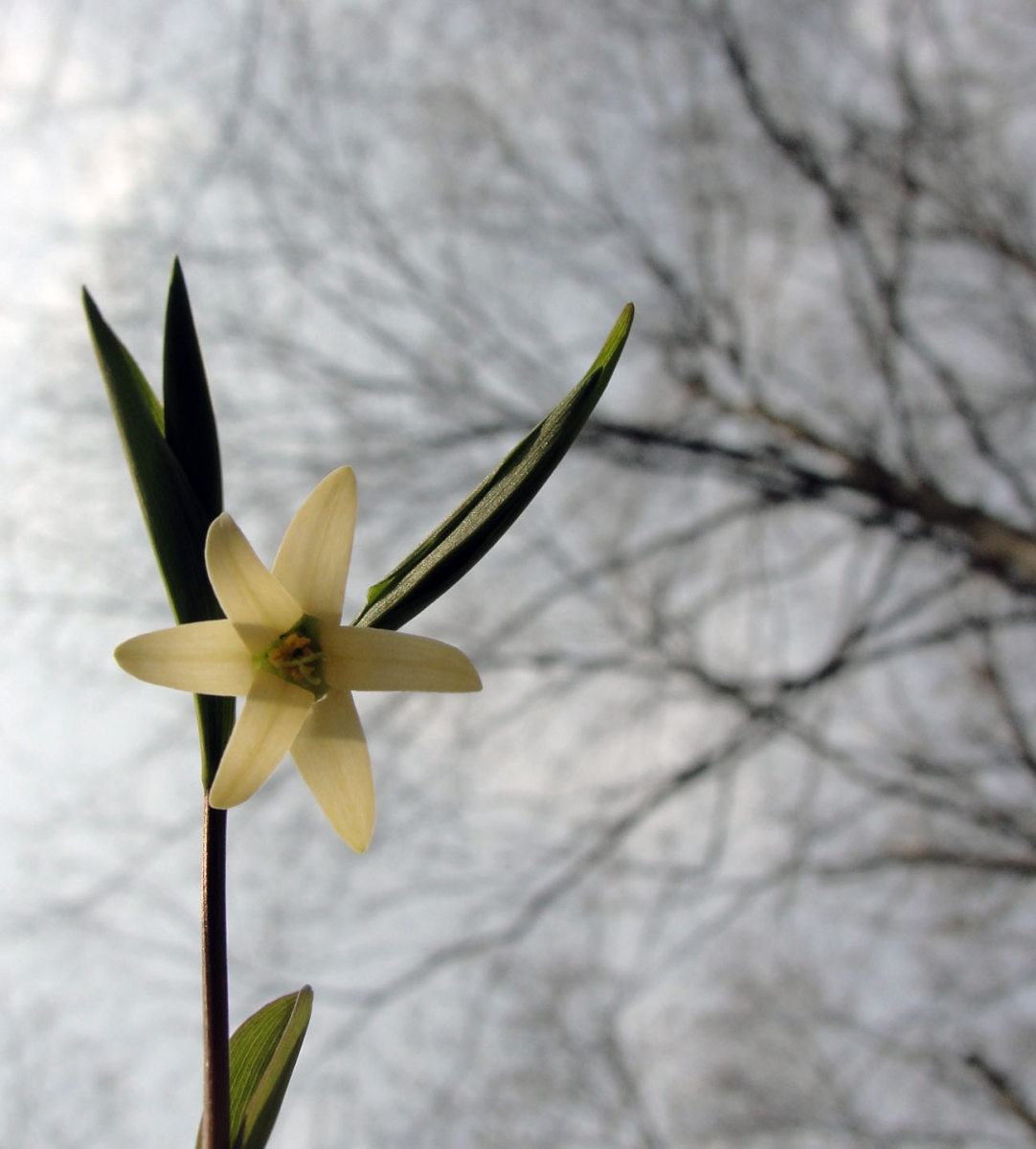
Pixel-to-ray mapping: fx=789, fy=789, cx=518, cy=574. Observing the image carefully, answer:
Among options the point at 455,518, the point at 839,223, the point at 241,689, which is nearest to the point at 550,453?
the point at 455,518

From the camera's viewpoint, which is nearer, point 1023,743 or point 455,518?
point 455,518

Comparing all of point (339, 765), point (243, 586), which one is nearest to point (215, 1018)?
point (339, 765)

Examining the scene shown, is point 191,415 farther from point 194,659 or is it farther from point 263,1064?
point 263,1064

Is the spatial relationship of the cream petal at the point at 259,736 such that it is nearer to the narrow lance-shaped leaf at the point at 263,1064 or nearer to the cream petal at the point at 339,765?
the cream petal at the point at 339,765

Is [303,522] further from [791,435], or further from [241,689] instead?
[791,435]

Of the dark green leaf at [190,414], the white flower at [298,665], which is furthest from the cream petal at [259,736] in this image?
the dark green leaf at [190,414]

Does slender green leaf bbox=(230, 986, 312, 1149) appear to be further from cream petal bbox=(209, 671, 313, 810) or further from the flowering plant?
cream petal bbox=(209, 671, 313, 810)
